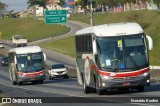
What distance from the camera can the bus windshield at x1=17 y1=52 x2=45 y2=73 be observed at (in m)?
46.2

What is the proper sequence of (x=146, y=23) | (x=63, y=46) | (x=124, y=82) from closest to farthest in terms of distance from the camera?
(x=124, y=82) < (x=146, y=23) < (x=63, y=46)

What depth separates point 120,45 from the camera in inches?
957

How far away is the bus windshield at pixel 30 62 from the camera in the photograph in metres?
46.2

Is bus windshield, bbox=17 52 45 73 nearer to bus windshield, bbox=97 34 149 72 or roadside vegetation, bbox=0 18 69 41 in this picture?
bus windshield, bbox=97 34 149 72

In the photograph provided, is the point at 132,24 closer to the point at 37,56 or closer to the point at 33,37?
the point at 37,56

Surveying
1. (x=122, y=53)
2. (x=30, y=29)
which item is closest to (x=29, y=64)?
(x=122, y=53)

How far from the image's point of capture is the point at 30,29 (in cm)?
16662

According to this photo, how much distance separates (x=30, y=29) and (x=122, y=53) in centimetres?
14340

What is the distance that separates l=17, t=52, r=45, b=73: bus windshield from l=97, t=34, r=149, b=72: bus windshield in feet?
72.1

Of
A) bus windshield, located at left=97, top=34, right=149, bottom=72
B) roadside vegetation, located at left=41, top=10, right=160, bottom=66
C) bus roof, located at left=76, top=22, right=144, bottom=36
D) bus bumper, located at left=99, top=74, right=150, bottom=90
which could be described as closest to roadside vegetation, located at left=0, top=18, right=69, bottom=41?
roadside vegetation, located at left=41, top=10, right=160, bottom=66

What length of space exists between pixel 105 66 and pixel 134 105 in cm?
515

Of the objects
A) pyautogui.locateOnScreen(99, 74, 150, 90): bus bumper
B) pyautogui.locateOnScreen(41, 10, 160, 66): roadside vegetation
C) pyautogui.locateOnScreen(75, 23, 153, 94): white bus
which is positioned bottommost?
pyautogui.locateOnScreen(41, 10, 160, 66): roadside vegetation

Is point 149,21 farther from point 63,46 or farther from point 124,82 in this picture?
point 124,82

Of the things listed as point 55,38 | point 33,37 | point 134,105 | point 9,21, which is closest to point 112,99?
point 134,105
